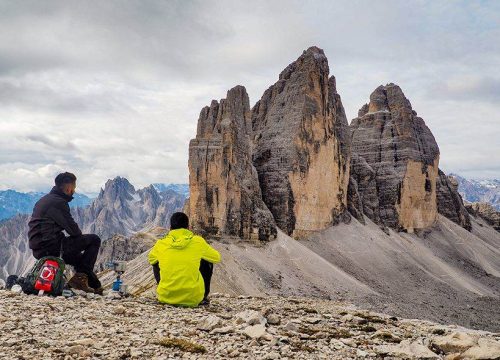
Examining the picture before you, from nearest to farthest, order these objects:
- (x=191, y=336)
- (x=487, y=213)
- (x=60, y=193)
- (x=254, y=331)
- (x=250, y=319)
Answer: (x=191, y=336) → (x=254, y=331) → (x=250, y=319) → (x=60, y=193) → (x=487, y=213)

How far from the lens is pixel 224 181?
59.9 meters

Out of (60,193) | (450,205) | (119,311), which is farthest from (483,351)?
(450,205)

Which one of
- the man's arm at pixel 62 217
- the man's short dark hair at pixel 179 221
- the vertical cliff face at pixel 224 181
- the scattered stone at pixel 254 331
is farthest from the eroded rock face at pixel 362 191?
the scattered stone at pixel 254 331

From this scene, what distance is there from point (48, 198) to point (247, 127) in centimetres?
5949

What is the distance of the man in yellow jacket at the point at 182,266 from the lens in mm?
11477

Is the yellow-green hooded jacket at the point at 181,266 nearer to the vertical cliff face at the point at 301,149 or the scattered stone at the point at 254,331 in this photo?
the scattered stone at the point at 254,331

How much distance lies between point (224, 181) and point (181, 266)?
160ft

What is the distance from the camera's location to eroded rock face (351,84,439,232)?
98.5 metres

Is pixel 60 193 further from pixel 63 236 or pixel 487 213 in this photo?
pixel 487 213

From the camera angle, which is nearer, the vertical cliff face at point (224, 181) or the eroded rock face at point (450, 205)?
the vertical cliff face at point (224, 181)

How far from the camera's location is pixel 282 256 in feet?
184

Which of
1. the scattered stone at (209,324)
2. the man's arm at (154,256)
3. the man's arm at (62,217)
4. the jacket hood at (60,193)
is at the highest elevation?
the jacket hood at (60,193)

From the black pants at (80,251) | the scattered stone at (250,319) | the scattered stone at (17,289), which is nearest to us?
the scattered stone at (250,319)

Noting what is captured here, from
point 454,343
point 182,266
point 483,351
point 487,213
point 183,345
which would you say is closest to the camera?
point 483,351
